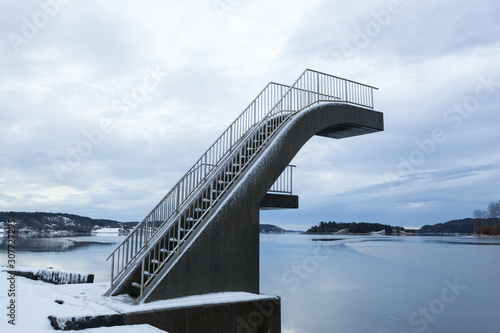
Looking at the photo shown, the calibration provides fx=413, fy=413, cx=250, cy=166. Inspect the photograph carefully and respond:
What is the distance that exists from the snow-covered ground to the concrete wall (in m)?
0.26

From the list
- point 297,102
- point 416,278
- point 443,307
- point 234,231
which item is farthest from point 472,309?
point 234,231

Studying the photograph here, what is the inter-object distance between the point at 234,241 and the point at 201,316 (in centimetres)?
200

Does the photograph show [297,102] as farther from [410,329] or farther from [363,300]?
[363,300]

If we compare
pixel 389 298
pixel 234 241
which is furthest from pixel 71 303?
pixel 389 298

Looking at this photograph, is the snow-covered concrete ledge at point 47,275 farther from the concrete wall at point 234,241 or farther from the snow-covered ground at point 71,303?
the concrete wall at point 234,241

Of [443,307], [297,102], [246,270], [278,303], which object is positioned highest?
[297,102]

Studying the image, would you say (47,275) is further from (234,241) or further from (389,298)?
(389,298)

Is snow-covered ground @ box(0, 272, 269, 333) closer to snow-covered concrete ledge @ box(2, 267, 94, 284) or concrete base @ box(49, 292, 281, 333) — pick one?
concrete base @ box(49, 292, 281, 333)

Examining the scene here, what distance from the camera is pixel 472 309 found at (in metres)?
19.8

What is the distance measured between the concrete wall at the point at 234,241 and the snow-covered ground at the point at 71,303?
26cm

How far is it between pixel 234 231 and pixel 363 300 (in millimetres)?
15379

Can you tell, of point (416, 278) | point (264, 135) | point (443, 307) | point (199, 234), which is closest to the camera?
point (199, 234)

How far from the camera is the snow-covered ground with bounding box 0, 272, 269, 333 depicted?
252 inches

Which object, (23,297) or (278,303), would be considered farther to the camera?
(278,303)
